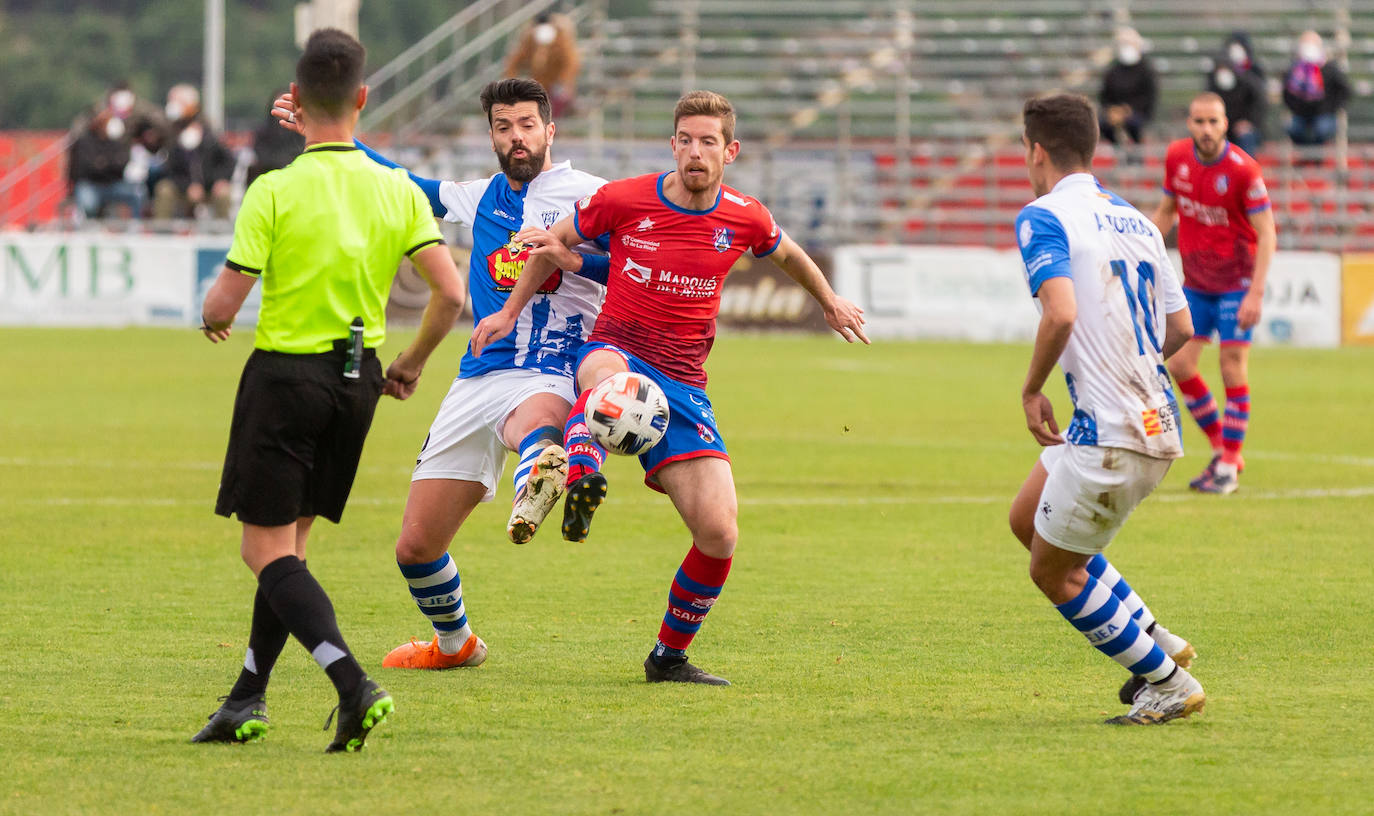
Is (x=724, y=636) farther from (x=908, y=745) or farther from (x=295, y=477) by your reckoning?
(x=295, y=477)

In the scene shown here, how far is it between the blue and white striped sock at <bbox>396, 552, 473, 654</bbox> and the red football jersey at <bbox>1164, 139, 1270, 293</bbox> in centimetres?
703

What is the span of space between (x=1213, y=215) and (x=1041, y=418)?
713cm

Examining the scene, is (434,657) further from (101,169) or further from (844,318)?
(101,169)

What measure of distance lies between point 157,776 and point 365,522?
5.62 metres

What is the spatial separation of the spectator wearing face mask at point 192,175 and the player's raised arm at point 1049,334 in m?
25.1

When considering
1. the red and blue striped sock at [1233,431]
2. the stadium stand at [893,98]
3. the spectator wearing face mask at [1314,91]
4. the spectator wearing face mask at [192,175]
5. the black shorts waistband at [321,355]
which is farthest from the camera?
the stadium stand at [893,98]

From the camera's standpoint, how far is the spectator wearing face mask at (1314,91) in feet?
91.0

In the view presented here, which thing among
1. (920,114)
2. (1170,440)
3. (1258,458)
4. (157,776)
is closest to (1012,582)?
(1170,440)

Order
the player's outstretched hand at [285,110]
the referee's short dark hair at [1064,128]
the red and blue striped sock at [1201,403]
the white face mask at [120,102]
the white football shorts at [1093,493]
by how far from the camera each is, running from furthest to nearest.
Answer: the white face mask at [120,102] < the red and blue striped sock at [1201,403] < the player's outstretched hand at [285,110] < the referee's short dark hair at [1064,128] < the white football shorts at [1093,493]

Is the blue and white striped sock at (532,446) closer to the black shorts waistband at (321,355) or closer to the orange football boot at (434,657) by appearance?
the orange football boot at (434,657)

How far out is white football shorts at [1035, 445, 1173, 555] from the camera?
5512 mm

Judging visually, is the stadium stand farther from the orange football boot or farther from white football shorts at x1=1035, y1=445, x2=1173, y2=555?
→ white football shorts at x1=1035, y1=445, x2=1173, y2=555

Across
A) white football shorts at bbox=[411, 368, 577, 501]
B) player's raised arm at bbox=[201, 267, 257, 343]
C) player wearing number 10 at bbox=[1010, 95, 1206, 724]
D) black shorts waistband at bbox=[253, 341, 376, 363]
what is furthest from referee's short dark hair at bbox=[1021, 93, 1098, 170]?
player's raised arm at bbox=[201, 267, 257, 343]

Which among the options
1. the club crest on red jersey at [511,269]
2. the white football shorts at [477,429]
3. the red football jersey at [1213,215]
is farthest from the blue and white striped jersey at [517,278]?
the red football jersey at [1213,215]
